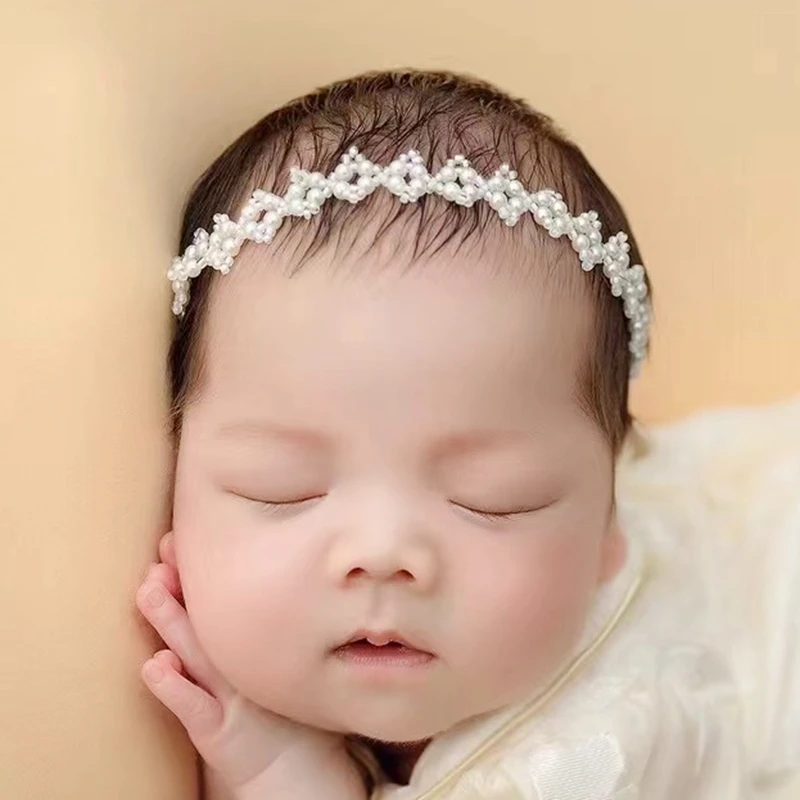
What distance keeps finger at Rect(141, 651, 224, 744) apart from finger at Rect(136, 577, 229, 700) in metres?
0.01

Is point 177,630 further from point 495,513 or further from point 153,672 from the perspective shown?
point 495,513

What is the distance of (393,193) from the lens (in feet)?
3.07

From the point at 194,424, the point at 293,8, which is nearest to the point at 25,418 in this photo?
the point at 194,424

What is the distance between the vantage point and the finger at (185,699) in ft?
3.18

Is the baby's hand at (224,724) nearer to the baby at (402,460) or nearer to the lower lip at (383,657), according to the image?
the baby at (402,460)

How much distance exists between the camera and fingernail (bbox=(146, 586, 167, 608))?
973 millimetres

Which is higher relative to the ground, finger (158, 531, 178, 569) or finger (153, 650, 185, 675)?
finger (158, 531, 178, 569)

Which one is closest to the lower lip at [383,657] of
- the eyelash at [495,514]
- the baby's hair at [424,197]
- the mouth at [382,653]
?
the mouth at [382,653]

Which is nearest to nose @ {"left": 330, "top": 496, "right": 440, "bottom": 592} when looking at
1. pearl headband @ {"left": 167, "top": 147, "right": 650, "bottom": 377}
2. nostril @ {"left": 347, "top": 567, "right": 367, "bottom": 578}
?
nostril @ {"left": 347, "top": 567, "right": 367, "bottom": 578}

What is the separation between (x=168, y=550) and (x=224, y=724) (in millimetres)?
144

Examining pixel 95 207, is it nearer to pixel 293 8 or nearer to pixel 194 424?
pixel 194 424

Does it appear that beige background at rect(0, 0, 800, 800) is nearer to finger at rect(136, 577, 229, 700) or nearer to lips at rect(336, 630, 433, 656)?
finger at rect(136, 577, 229, 700)

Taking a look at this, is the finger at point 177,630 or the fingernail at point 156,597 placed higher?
the fingernail at point 156,597

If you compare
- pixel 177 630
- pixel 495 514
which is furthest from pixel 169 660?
pixel 495 514
